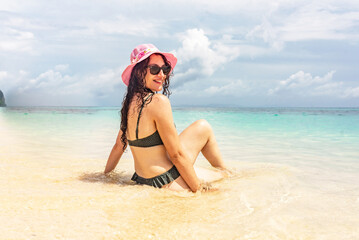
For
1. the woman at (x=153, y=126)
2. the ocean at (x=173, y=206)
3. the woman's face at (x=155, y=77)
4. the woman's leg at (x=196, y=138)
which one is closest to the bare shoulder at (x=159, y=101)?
the woman at (x=153, y=126)

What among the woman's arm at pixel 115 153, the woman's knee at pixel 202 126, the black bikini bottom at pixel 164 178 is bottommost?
the black bikini bottom at pixel 164 178

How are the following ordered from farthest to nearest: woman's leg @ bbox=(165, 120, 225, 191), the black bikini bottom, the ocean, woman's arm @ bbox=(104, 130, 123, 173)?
woman's arm @ bbox=(104, 130, 123, 173)
woman's leg @ bbox=(165, 120, 225, 191)
the black bikini bottom
the ocean

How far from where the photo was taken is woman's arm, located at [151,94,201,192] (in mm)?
3000

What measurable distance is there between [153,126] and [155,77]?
1.74ft

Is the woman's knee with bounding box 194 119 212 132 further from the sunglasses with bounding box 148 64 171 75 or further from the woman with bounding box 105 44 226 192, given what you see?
the sunglasses with bounding box 148 64 171 75

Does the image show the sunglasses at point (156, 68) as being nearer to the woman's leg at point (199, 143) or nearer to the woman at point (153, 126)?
A: the woman at point (153, 126)

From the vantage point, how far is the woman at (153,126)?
9.97 ft

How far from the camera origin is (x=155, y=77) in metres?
3.26

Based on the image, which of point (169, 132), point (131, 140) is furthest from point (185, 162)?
point (131, 140)

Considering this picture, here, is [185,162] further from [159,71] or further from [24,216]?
[24,216]

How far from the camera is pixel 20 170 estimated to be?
4.34 metres

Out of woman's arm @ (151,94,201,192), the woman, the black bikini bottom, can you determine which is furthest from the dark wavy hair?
the black bikini bottom

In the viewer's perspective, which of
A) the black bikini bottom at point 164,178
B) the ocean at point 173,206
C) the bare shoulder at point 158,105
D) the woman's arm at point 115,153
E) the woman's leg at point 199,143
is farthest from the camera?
the woman's arm at point 115,153

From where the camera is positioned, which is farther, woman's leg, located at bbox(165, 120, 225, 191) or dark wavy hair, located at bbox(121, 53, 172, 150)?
woman's leg, located at bbox(165, 120, 225, 191)
